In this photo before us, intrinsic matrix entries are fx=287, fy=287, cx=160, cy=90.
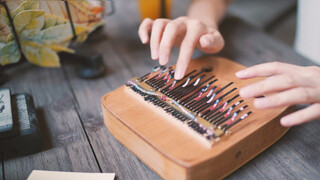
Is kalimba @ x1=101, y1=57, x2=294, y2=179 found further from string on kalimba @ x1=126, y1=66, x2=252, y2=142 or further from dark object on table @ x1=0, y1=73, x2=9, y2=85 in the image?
dark object on table @ x1=0, y1=73, x2=9, y2=85

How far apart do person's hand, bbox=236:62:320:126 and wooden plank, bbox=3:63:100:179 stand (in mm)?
332

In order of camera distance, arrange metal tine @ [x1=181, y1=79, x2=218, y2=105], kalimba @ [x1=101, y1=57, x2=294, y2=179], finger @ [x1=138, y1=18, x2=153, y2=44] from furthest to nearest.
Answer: finger @ [x1=138, y1=18, x2=153, y2=44] < metal tine @ [x1=181, y1=79, x2=218, y2=105] < kalimba @ [x1=101, y1=57, x2=294, y2=179]

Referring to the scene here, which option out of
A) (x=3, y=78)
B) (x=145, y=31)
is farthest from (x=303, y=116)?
(x=3, y=78)

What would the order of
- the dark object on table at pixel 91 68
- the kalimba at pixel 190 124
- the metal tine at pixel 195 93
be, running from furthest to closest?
the dark object on table at pixel 91 68 → the metal tine at pixel 195 93 → the kalimba at pixel 190 124

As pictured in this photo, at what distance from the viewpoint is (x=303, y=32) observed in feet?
3.59

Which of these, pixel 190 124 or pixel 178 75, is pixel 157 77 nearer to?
pixel 178 75

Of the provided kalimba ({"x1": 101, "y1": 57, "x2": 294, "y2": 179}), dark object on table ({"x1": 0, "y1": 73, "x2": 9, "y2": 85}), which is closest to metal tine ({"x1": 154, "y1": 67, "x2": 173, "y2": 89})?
kalimba ({"x1": 101, "y1": 57, "x2": 294, "y2": 179})

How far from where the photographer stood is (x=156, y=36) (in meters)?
0.67

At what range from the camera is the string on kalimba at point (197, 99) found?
51 centimetres

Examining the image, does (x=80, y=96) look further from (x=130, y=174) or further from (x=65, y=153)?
(x=130, y=174)

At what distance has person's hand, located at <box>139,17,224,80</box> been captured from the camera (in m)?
0.63

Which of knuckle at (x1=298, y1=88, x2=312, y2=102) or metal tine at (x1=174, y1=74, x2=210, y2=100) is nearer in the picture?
knuckle at (x1=298, y1=88, x2=312, y2=102)

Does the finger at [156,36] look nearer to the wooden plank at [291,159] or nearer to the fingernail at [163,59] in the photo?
the fingernail at [163,59]

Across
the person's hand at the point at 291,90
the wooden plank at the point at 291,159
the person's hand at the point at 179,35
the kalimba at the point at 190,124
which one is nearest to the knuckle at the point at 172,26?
the person's hand at the point at 179,35
